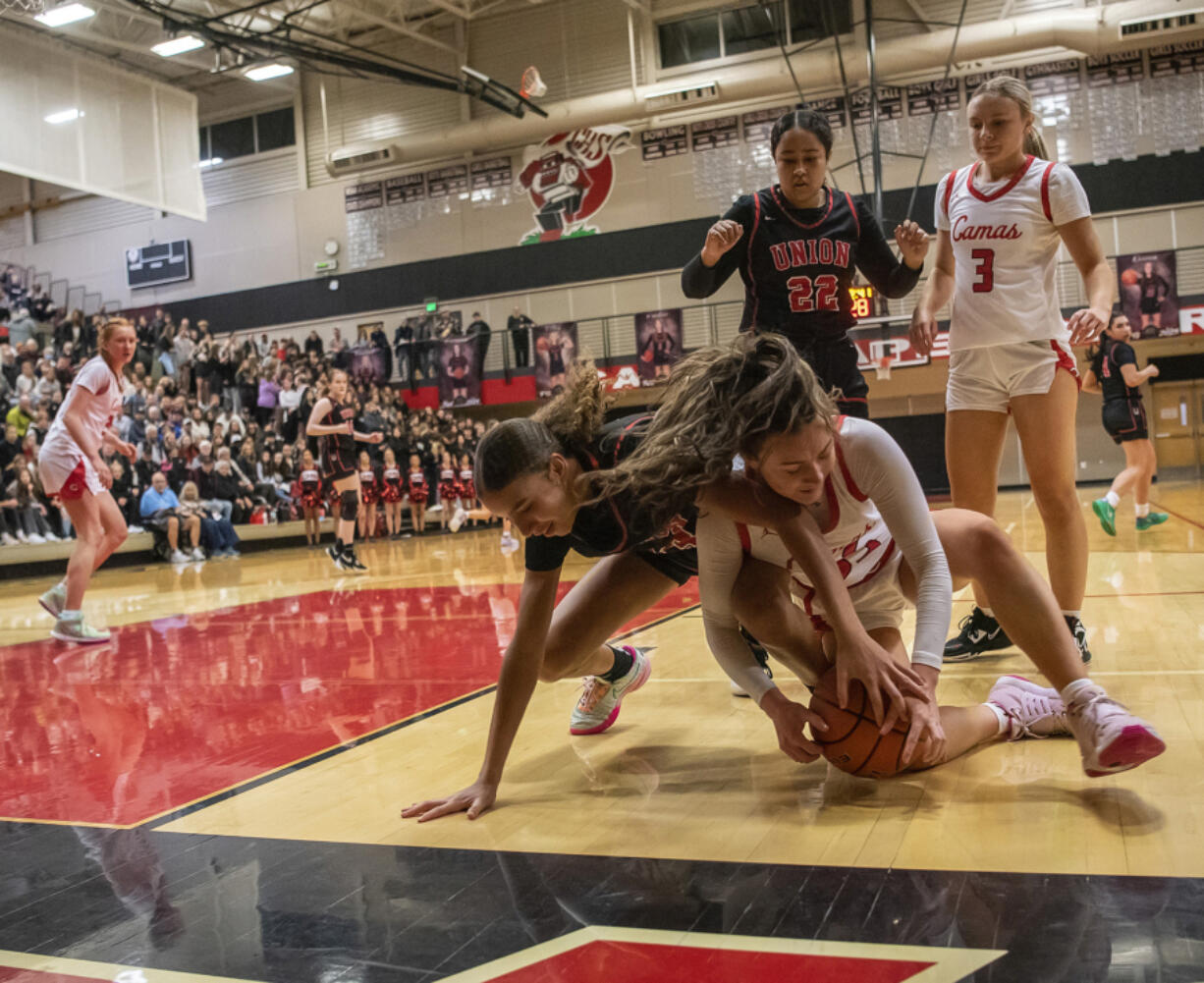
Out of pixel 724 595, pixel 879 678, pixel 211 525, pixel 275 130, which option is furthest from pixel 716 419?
pixel 275 130

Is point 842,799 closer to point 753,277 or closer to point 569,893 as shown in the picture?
point 569,893

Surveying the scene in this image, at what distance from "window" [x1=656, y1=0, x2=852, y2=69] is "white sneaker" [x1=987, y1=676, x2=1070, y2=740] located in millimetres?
17484

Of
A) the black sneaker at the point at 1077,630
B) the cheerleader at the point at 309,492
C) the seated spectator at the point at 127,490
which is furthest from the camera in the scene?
the cheerleader at the point at 309,492

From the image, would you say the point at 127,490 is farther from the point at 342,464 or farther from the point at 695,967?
the point at 695,967

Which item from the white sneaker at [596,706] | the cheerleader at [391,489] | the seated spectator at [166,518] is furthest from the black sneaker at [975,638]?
the cheerleader at [391,489]


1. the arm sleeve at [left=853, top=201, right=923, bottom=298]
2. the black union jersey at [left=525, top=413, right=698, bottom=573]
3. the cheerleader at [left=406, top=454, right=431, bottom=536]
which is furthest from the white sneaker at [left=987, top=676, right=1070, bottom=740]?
the cheerleader at [left=406, top=454, right=431, bottom=536]

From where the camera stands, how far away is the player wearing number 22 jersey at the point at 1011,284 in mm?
3328

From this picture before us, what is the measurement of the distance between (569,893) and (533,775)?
0.82 meters

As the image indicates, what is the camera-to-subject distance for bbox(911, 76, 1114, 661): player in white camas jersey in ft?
10.7

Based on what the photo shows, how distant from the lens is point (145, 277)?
80.3 feet

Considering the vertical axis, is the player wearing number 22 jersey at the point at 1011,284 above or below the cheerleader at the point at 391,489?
above

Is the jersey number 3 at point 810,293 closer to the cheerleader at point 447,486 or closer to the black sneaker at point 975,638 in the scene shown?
the black sneaker at point 975,638

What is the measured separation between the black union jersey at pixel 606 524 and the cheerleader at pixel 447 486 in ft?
48.6

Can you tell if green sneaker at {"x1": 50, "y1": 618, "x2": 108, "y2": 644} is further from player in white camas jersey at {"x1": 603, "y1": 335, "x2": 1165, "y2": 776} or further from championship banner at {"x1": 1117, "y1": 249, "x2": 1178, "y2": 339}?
championship banner at {"x1": 1117, "y1": 249, "x2": 1178, "y2": 339}
